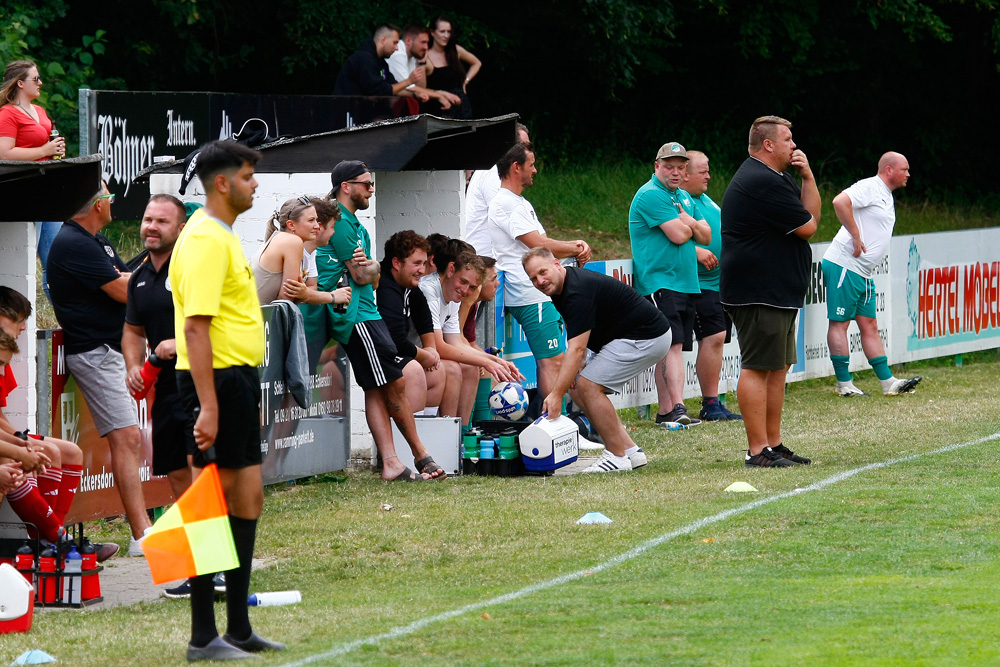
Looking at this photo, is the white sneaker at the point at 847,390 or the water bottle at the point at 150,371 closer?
the water bottle at the point at 150,371

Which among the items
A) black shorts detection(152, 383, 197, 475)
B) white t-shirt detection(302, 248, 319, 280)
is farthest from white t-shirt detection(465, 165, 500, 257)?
black shorts detection(152, 383, 197, 475)

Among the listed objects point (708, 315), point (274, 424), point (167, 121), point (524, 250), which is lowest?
point (274, 424)

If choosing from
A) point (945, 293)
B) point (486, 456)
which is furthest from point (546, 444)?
point (945, 293)

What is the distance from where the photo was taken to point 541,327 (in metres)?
12.0

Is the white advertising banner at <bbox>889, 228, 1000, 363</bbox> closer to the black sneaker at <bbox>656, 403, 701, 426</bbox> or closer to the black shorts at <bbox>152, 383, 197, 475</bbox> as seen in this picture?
the black sneaker at <bbox>656, 403, 701, 426</bbox>

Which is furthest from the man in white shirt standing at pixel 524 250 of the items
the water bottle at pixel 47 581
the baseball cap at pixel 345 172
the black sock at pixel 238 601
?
the black sock at pixel 238 601

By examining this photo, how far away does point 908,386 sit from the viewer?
15000 millimetres

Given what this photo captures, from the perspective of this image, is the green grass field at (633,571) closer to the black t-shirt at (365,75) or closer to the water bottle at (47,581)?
the water bottle at (47,581)

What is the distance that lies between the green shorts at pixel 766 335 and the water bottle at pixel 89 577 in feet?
15.9

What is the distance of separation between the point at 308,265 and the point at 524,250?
2.54m

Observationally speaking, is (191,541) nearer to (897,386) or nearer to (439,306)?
(439,306)

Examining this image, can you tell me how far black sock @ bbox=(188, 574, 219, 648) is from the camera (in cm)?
548

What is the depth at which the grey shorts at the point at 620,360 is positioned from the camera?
10430 mm

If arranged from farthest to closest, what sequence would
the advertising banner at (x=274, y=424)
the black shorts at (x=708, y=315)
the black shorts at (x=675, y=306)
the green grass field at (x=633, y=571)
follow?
1. the black shorts at (x=708, y=315)
2. the black shorts at (x=675, y=306)
3. the advertising banner at (x=274, y=424)
4. the green grass field at (x=633, y=571)
